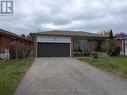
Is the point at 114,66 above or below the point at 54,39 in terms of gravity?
below

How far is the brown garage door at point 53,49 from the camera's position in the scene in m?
35.5

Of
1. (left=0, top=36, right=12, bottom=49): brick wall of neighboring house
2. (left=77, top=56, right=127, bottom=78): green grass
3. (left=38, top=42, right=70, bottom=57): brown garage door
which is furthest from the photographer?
(left=38, top=42, right=70, bottom=57): brown garage door

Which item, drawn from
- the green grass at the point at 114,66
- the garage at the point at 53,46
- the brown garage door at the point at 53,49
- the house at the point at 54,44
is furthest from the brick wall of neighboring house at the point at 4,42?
the green grass at the point at 114,66

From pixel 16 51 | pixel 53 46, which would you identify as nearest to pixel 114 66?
pixel 16 51

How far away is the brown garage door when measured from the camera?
35469mm

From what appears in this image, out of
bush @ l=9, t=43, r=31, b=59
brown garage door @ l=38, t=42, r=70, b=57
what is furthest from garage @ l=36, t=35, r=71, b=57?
bush @ l=9, t=43, r=31, b=59

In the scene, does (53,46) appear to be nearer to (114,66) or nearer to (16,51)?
(16,51)

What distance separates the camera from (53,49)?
35.9 m

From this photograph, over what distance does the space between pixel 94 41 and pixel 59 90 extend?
31.9 meters

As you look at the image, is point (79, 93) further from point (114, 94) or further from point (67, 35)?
point (67, 35)

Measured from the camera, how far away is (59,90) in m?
9.37

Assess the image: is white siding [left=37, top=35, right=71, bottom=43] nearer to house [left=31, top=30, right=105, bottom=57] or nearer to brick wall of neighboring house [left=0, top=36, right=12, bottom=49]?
house [left=31, top=30, right=105, bottom=57]

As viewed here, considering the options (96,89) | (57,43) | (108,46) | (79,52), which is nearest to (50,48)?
(57,43)

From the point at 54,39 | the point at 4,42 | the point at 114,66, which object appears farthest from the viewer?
the point at 54,39
